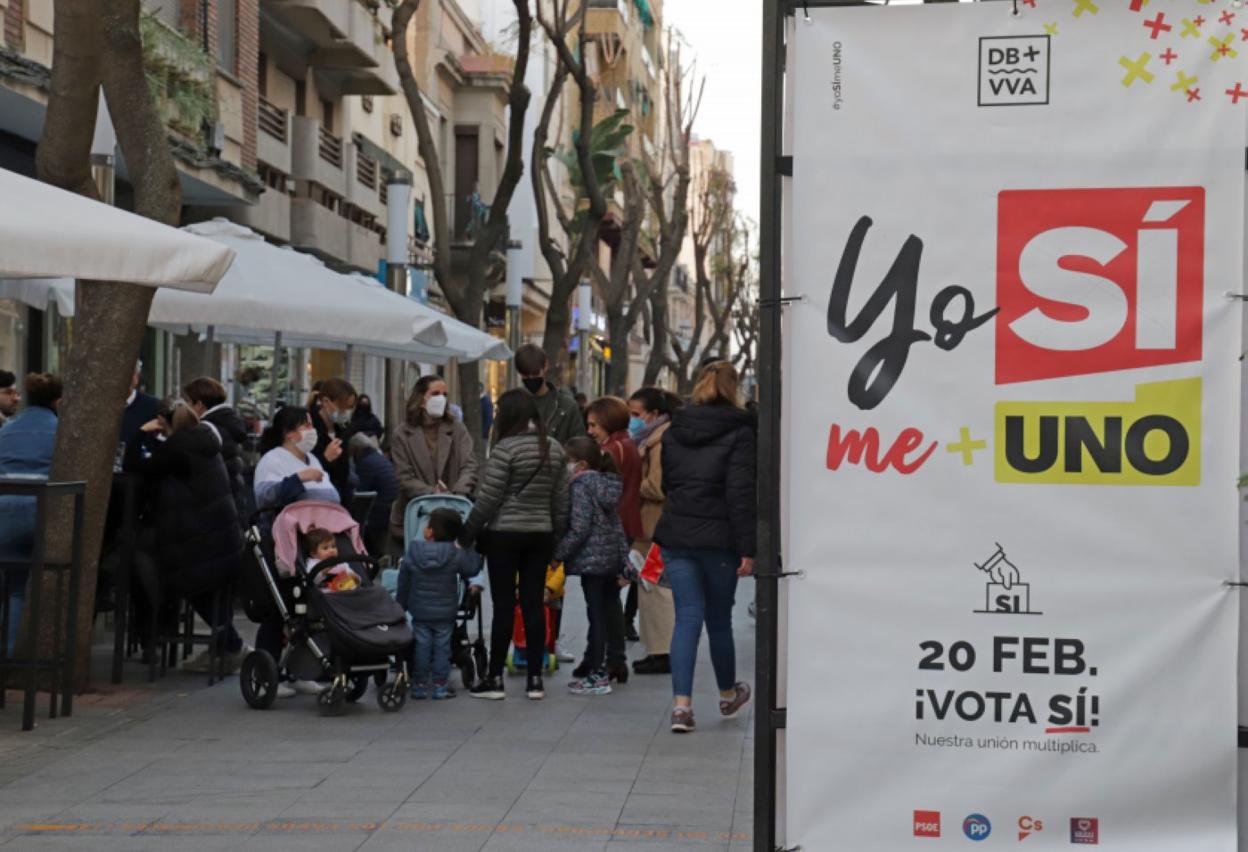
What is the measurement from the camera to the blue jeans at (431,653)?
11.4m

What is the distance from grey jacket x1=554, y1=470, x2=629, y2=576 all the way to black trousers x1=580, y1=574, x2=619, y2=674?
0.11m


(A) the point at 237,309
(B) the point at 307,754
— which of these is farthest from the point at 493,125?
(B) the point at 307,754

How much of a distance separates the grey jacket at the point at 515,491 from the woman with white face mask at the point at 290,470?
894 millimetres

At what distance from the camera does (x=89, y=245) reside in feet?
28.2

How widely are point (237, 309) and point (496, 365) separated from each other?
4260cm

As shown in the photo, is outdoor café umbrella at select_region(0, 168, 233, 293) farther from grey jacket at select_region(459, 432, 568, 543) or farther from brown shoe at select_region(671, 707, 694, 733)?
brown shoe at select_region(671, 707, 694, 733)

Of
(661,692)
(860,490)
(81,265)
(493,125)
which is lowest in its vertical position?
(661,692)

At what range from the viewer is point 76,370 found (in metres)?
11.0

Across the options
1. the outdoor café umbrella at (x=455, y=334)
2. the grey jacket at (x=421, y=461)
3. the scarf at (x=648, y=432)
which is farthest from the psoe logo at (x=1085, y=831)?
the outdoor café umbrella at (x=455, y=334)

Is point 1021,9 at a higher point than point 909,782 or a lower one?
higher

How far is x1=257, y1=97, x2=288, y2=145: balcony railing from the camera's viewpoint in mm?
29641

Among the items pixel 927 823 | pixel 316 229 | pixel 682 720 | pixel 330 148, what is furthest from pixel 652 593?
pixel 330 148

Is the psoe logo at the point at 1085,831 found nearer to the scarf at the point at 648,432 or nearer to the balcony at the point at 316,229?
the scarf at the point at 648,432

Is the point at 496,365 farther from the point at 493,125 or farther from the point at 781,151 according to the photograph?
the point at 781,151
